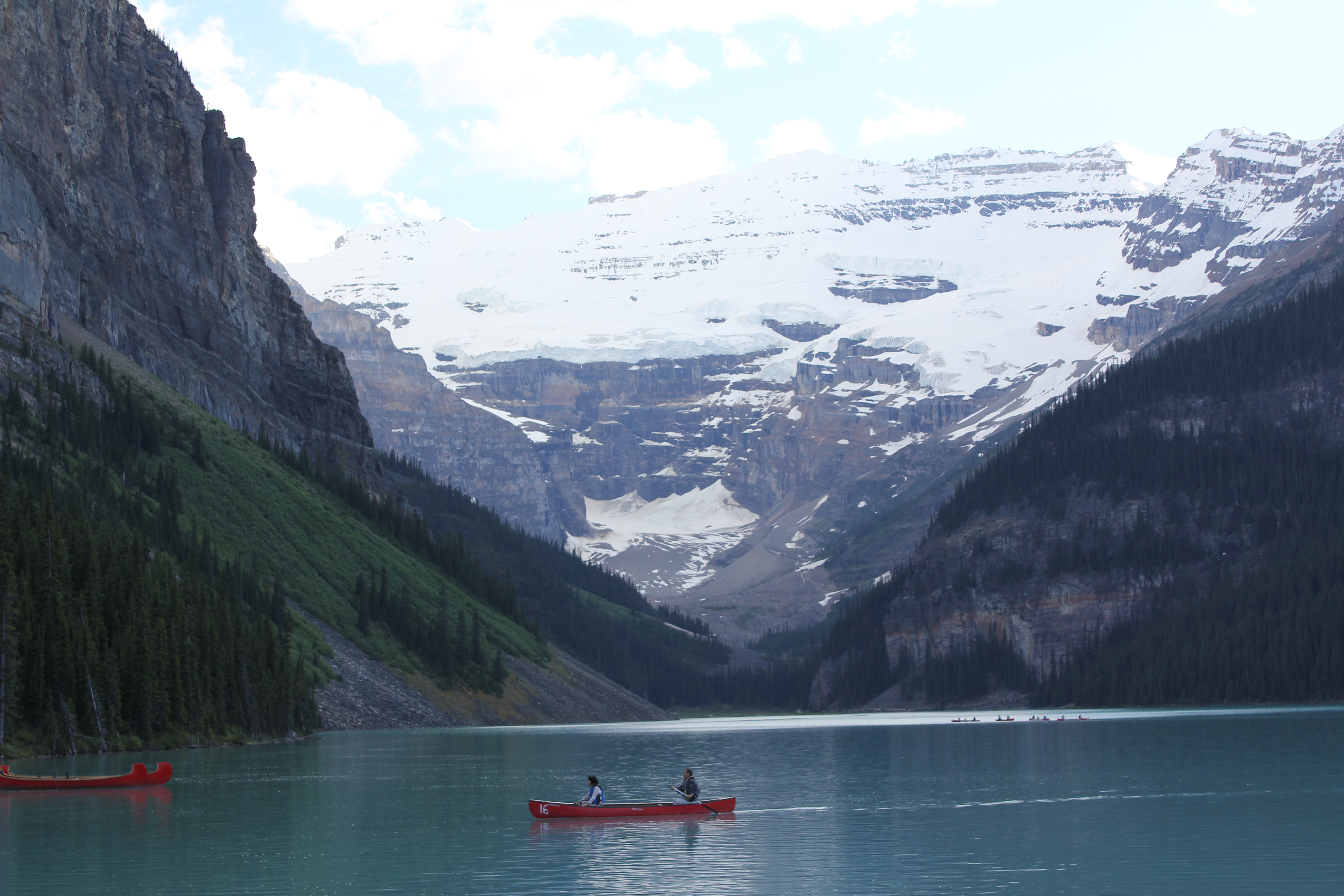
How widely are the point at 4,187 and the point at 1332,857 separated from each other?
6083 inches

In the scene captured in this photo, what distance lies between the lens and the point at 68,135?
19675 centimetres

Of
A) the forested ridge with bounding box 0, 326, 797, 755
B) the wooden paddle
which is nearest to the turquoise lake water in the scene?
the wooden paddle

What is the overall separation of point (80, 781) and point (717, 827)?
3320 centimetres

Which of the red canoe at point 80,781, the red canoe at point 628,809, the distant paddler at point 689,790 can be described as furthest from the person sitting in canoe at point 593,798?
the red canoe at point 80,781

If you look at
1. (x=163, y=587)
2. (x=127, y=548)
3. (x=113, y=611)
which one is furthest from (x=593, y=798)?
(x=163, y=587)

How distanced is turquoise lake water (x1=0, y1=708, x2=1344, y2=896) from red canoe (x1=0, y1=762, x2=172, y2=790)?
590 mm

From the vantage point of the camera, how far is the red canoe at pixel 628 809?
6750 cm

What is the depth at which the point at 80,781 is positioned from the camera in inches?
2995

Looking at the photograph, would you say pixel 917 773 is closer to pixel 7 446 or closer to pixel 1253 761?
pixel 1253 761

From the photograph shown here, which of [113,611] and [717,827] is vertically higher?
[113,611]

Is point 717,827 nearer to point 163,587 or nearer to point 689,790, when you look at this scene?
point 689,790

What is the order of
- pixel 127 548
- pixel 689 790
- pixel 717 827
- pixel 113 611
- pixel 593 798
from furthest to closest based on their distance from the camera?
pixel 127 548 < pixel 113 611 < pixel 689 790 < pixel 593 798 < pixel 717 827

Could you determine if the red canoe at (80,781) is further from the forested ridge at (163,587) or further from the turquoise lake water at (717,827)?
the forested ridge at (163,587)

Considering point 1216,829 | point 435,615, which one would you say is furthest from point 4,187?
point 1216,829
